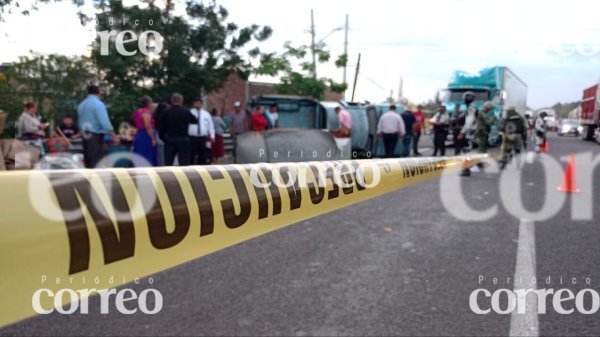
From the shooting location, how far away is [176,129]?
25.6ft

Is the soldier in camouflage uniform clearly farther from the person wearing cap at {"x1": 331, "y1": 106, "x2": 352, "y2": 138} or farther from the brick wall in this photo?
the brick wall

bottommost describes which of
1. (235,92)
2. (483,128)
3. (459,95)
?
(483,128)

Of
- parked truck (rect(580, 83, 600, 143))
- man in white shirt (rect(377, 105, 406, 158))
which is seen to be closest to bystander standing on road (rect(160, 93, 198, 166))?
man in white shirt (rect(377, 105, 406, 158))

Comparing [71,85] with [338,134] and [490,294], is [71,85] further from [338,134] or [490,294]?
[490,294]

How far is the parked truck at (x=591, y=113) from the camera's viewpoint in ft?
99.1

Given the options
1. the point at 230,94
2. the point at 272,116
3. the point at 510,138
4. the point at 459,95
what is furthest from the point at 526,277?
the point at 230,94

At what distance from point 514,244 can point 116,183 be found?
455 centimetres

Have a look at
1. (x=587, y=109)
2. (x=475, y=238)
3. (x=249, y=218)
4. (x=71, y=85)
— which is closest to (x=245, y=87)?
(x=71, y=85)

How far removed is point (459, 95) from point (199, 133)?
15.5m

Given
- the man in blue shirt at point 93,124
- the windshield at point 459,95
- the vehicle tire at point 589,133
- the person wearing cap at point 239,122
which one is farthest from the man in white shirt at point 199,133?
the vehicle tire at point 589,133

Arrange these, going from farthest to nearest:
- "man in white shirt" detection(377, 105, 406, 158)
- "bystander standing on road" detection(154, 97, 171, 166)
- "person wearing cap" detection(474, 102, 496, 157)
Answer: "person wearing cap" detection(474, 102, 496, 157)
"man in white shirt" detection(377, 105, 406, 158)
"bystander standing on road" detection(154, 97, 171, 166)

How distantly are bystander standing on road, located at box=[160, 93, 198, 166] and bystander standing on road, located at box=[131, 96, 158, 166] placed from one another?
25 centimetres

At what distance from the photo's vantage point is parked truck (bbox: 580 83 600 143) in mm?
30203

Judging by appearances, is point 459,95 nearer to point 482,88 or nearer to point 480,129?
point 482,88
